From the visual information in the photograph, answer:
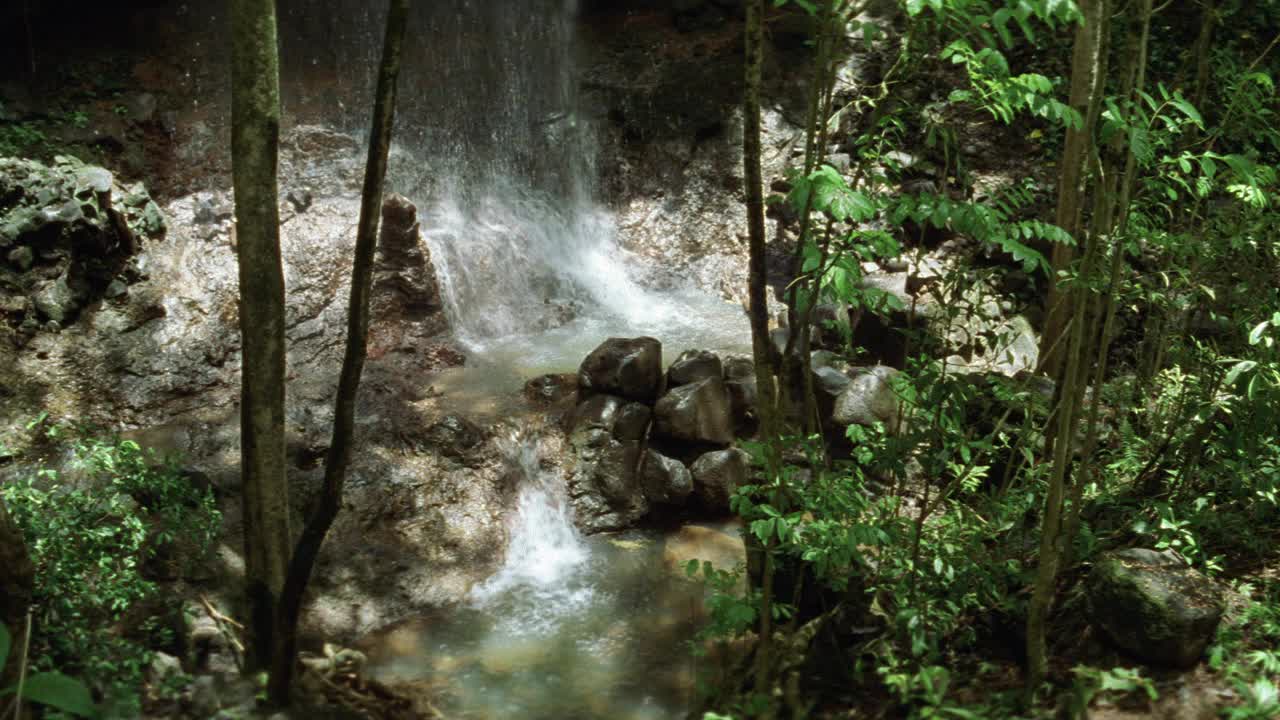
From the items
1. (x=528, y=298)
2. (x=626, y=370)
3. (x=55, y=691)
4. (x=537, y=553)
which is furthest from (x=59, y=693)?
(x=528, y=298)

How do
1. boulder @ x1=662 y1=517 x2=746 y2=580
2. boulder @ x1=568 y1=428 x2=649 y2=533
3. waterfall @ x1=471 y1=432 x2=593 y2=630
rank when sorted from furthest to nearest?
boulder @ x1=568 y1=428 x2=649 y2=533, boulder @ x1=662 y1=517 x2=746 y2=580, waterfall @ x1=471 y1=432 x2=593 y2=630

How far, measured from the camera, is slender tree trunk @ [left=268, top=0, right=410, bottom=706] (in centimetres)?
356

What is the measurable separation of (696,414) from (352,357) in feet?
10.3

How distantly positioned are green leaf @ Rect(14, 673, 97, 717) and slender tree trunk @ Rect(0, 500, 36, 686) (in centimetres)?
241

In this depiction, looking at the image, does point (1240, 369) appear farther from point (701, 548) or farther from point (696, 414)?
point (696, 414)

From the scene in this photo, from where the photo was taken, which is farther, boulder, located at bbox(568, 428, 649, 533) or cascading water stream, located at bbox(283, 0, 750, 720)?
boulder, located at bbox(568, 428, 649, 533)

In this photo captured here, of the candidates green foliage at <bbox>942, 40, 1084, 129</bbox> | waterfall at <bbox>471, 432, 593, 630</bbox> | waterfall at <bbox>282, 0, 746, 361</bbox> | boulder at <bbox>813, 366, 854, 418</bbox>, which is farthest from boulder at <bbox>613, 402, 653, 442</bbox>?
green foliage at <bbox>942, 40, 1084, 129</bbox>

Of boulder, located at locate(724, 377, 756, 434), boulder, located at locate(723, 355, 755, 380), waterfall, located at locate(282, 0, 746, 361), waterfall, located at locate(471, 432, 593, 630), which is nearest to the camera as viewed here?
waterfall, located at locate(471, 432, 593, 630)

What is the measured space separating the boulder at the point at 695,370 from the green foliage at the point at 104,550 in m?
3.20

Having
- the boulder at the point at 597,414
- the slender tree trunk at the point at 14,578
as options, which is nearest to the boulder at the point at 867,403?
the boulder at the point at 597,414

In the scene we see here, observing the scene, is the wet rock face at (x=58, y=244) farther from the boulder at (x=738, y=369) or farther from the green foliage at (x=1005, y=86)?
the green foliage at (x=1005, y=86)

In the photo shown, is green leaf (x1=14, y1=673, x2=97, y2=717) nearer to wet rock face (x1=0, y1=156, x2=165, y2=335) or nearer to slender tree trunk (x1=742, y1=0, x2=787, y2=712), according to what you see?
slender tree trunk (x1=742, y1=0, x2=787, y2=712)

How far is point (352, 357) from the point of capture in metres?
3.76

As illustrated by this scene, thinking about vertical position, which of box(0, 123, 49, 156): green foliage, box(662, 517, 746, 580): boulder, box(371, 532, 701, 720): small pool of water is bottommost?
box(371, 532, 701, 720): small pool of water
